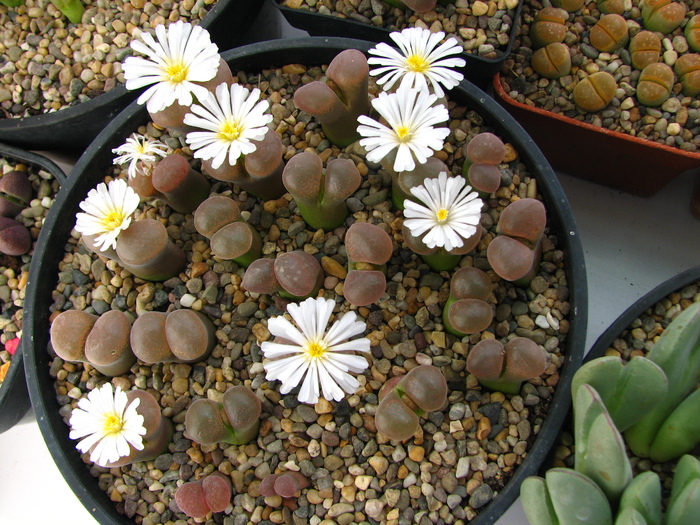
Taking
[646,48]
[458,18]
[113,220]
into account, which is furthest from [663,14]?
[113,220]

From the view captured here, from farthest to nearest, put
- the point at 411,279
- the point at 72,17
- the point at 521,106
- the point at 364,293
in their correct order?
the point at 72,17, the point at 521,106, the point at 411,279, the point at 364,293

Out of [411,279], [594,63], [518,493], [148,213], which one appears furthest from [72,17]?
[518,493]

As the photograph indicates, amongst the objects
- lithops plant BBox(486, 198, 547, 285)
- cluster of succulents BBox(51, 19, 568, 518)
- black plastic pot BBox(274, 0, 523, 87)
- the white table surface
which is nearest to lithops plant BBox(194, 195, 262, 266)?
cluster of succulents BBox(51, 19, 568, 518)

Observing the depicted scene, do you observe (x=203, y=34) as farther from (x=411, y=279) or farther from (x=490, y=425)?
(x=490, y=425)

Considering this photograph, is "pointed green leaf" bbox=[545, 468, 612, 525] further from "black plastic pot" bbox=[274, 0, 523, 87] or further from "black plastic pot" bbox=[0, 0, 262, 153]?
"black plastic pot" bbox=[0, 0, 262, 153]

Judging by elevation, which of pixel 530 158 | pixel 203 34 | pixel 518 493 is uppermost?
pixel 203 34

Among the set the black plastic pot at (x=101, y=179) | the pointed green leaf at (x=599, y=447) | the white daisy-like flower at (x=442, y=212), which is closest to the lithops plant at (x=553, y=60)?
the black plastic pot at (x=101, y=179)

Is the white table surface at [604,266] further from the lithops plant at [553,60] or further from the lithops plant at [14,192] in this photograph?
the lithops plant at [553,60]
